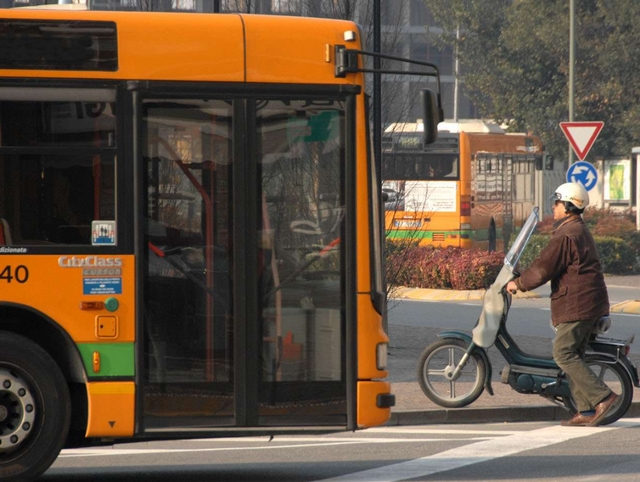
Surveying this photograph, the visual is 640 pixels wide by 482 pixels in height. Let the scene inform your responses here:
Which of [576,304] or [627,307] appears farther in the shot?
[627,307]

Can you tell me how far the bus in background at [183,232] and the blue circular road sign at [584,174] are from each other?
42.3 feet

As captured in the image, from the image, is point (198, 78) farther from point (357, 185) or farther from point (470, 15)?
point (470, 15)

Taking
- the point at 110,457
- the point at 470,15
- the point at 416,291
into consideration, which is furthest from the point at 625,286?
the point at 470,15

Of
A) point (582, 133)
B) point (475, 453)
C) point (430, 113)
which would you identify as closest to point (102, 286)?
point (430, 113)

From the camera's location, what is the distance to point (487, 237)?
112 ft

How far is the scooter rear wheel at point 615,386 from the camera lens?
10680mm

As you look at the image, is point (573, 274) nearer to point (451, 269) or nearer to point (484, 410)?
point (484, 410)

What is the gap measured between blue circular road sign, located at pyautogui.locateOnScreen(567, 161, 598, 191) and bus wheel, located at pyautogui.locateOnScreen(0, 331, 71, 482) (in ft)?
46.6

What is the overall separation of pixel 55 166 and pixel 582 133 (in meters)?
14.5

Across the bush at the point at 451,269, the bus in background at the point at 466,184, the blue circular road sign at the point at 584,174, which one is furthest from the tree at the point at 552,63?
the blue circular road sign at the point at 584,174

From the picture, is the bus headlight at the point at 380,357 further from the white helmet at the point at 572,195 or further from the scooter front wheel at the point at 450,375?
the scooter front wheel at the point at 450,375

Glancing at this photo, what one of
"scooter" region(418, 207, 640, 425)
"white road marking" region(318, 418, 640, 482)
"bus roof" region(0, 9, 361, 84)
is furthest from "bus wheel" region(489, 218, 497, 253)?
"bus roof" region(0, 9, 361, 84)

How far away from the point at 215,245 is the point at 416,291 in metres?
18.7

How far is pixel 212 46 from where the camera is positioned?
7711 mm
